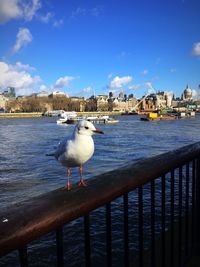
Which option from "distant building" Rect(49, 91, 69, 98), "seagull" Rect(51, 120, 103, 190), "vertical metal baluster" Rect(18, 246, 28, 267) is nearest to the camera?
"vertical metal baluster" Rect(18, 246, 28, 267)

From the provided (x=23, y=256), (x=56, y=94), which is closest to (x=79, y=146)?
(x=23, y=256)

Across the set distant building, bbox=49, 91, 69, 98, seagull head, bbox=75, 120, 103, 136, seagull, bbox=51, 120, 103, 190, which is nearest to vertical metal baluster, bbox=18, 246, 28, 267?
seagull, bbox=51, 120, 103, 190

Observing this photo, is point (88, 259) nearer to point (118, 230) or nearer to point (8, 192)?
point (118, 230)

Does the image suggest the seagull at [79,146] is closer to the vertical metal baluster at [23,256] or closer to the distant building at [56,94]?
the vertical metal baluster at [23,256]

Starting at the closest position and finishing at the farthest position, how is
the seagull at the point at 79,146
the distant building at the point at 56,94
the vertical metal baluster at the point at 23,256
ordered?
the vertical metal baluster at the point at 23,256 → the seagull at the point at 79,146 → the distant building at the point at 56,94

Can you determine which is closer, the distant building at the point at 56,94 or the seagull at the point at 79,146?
the seagull at the point at 79,146

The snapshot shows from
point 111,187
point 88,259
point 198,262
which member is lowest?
point 198,262

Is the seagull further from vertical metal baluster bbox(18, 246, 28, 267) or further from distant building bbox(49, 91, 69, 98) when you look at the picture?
distant building bbox(49, 91, 69, 98)

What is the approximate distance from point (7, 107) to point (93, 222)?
14256 cm

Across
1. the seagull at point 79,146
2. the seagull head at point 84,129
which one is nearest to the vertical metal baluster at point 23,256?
the seagull at point 79,146

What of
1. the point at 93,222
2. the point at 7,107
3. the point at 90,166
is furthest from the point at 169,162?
the point at 7,107

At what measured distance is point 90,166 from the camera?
52.3ft

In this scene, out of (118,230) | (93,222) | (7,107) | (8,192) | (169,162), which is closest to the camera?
(169,162)

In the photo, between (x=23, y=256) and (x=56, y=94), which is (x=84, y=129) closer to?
(x=23, y=256)
